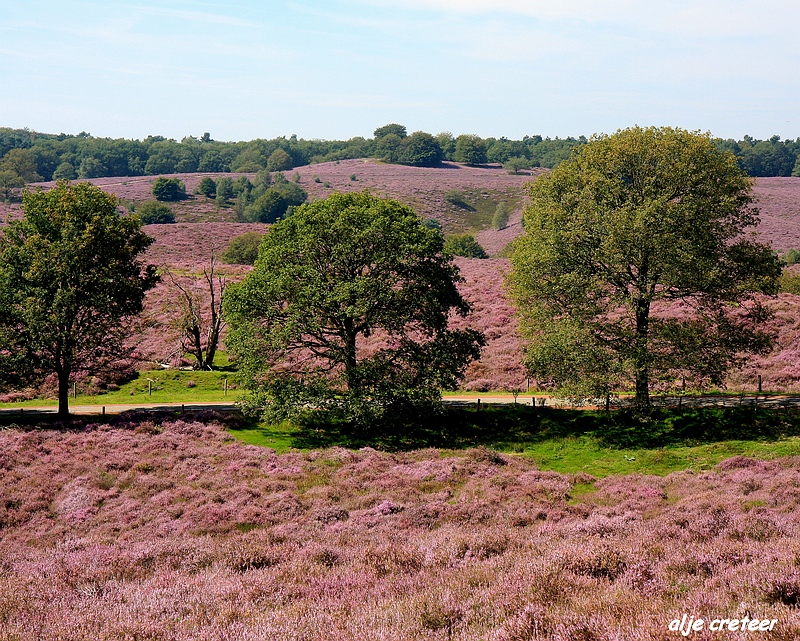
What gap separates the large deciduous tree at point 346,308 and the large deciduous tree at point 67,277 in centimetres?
723

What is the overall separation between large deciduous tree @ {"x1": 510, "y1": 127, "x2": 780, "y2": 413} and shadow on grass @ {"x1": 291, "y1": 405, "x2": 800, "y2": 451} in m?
2.07

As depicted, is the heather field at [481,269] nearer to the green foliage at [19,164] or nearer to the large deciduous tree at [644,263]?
the large deciduous tree at [644,263]

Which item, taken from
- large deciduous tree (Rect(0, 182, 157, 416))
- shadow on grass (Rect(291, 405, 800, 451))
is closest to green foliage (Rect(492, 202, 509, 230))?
shadow on grass (Rect(291, 405, 800, 451))

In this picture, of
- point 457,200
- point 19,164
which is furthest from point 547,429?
point 19,164

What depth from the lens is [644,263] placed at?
116 feet

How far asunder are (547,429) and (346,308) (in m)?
12.8

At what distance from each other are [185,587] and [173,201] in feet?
593

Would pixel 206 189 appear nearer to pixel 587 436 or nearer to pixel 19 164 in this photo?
pixel 19 164

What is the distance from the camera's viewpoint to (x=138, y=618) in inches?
444

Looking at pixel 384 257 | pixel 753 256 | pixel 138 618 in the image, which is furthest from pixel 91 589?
pixel 753 256

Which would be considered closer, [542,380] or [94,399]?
[542,380]

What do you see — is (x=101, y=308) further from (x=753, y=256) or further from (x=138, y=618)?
(x=753, y=256)

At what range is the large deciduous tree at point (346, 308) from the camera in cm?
3525

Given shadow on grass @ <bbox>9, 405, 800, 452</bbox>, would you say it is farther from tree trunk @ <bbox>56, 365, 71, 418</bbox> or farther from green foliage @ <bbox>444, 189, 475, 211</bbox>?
green foliage @ <bbox>444, 189, 475, 211</bbox>
